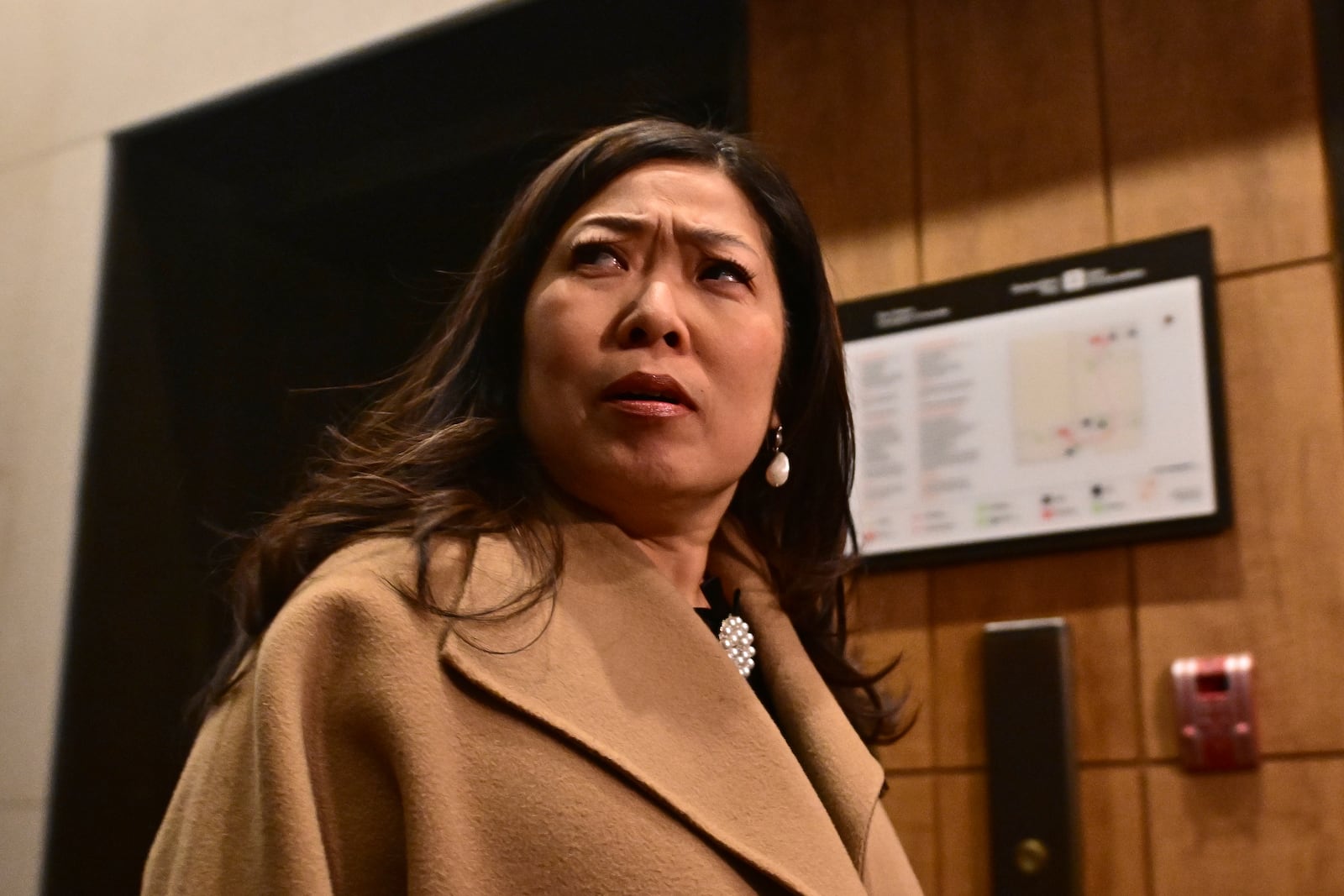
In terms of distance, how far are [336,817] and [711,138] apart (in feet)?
2.29

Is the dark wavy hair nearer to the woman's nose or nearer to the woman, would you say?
the woman

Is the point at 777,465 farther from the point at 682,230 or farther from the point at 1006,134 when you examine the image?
the point at 1006,134

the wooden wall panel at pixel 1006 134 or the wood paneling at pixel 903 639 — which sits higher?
the wooden wall panel at pixel 1006 134

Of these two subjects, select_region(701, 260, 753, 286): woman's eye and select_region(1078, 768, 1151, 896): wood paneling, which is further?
select_region(1078, 768, 1151, 896): wood paneling

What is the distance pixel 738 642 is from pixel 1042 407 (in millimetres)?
987

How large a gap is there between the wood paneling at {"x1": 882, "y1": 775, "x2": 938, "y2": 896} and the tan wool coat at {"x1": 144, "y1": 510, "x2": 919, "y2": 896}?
1.05 meters

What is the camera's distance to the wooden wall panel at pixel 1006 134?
7.31 feet

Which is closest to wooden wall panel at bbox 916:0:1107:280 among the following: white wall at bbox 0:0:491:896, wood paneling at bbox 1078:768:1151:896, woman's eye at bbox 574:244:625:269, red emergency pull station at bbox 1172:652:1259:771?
red emergency pull station at bbox 1172:652:1259:771

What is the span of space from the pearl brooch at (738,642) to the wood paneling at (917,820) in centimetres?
86

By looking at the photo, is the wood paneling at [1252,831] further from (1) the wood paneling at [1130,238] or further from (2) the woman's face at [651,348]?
(2) the woman's face at [651,348]

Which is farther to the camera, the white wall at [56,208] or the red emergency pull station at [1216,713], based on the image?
the white wall at [56,208]

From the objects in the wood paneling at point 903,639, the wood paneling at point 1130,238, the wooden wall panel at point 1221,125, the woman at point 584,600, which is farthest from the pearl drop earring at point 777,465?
the wooden wall panel at point 1221,125

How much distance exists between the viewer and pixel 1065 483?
6.96ft

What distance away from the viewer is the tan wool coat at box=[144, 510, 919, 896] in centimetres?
94
